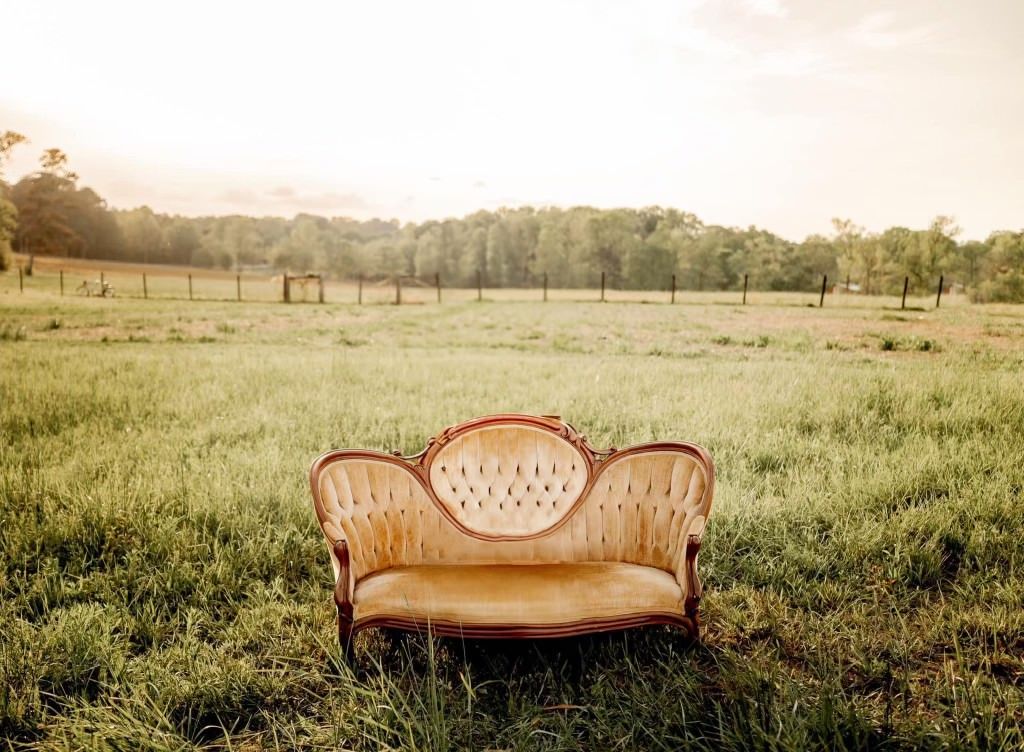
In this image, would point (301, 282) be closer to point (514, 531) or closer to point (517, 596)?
point (514, 531)

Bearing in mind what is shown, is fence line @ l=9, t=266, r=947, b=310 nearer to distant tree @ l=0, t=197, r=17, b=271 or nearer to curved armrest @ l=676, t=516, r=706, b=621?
distant tree @ l=0, t=197, r=17, b=271

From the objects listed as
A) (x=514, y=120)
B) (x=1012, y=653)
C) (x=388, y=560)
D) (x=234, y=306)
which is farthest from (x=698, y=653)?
(x=234, y=306)

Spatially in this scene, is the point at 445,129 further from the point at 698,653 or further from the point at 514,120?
the point at 698,653

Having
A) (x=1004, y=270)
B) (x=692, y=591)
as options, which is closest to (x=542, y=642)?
(x=692, y=591)

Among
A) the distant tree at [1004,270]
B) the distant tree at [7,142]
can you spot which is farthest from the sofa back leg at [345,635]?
the distant tree at [7,142]

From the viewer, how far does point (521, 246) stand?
16531mm

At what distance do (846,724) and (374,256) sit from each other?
43.7 ft

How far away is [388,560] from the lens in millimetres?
2033

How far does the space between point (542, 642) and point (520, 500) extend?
0.47 metres

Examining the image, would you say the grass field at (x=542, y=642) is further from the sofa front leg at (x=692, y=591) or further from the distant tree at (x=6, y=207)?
the distant tree at (x=6, y=207)

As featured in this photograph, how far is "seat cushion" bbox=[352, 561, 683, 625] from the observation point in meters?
1.75

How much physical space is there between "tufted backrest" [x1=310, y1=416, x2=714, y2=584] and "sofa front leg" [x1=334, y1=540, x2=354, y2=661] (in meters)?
0.25

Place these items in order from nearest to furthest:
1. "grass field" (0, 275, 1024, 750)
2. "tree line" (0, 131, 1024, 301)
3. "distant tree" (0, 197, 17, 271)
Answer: "grass field" (0, 275, 1024, 750)
"tree line" (0, 131, 1024, 301)
"distant tree" (0, 197, 17, 271)

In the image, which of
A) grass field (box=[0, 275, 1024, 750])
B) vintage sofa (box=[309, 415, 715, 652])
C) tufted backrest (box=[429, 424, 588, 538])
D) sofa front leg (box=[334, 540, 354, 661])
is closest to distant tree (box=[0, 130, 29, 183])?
grass field (box=[0, 275, 1024, 750])
